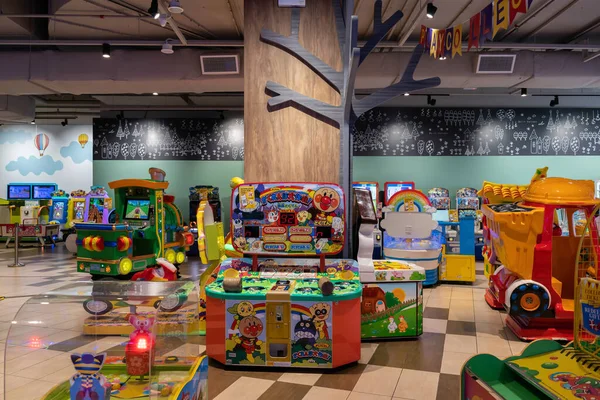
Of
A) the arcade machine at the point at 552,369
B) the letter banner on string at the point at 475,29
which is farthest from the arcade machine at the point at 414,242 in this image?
the arcade machine at the point at 552,369

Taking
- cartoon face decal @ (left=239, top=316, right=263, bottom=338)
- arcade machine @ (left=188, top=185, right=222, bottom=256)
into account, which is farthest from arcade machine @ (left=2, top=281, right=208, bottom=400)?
arcade machine @ (left=188, top=185, right=222, bottom=256)

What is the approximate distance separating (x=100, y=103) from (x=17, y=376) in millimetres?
11306

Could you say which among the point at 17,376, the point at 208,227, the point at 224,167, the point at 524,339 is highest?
the point at 224,167

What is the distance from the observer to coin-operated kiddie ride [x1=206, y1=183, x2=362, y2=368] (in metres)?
3.58

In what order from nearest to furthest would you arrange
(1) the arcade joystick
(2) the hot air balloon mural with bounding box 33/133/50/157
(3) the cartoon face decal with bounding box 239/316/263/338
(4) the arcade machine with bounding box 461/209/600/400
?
(4) the arcade machine with bounding box 461/209/600/400 → (1) the arcade joystick → (3) the cartoon face decal with bounding box 239/316/263/338 → (2) the hot air balloon mural with bounding box 33/133/50/157

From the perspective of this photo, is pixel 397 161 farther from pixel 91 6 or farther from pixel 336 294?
pixel 336 294

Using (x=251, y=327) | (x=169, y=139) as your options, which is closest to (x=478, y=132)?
(x=169, y=139)

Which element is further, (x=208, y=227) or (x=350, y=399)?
(x=208, y=227)

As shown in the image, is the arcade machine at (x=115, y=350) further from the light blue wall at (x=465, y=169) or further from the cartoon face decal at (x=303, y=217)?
the light blue wall at (x=465, y=169)

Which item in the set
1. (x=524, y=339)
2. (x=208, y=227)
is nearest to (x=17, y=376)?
(x=208, y=227)

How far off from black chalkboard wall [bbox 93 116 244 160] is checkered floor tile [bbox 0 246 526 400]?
228 inches

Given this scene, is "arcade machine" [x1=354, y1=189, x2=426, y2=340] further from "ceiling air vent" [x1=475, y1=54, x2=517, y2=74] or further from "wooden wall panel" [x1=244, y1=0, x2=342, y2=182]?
"ceiling air vent" [x1=475, y1=54, x2=517, y2=74]

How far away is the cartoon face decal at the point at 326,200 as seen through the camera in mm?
3881

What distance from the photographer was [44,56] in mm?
8281
